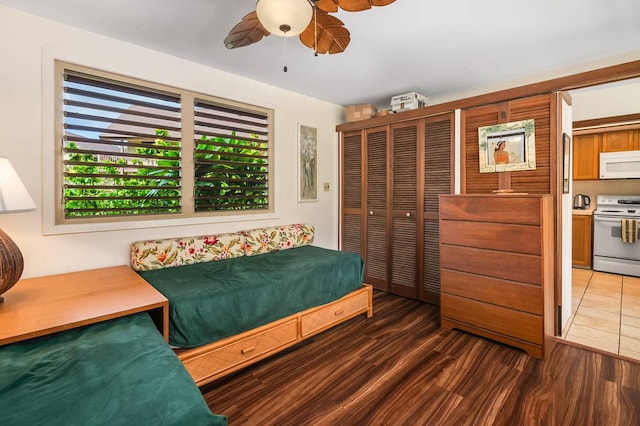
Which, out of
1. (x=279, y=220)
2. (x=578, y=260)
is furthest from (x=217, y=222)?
(x=578, y=260)

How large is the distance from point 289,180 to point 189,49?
63.3 inches

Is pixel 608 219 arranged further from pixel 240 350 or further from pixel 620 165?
pixel 240 350

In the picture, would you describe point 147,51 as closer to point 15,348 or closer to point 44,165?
point 44,165

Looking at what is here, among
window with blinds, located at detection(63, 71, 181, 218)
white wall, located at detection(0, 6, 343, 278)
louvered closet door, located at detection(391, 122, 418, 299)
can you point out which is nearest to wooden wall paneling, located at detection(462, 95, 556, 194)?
louvered closet door, located at detection(391, 122, 418, 299)

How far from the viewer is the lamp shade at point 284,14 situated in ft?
4.29

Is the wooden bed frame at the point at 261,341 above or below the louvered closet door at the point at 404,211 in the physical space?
below

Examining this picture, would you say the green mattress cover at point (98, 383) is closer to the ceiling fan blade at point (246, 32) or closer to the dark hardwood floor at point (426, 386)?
the dark hardwood floor at point (426, 386)

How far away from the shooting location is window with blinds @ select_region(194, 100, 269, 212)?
2.89m

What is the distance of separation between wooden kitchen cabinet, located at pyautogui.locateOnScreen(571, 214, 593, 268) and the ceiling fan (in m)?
4.97

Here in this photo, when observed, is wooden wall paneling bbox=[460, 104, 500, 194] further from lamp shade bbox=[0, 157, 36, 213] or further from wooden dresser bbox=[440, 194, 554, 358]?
lamp shade bbox=[0, 157, 36, 213]

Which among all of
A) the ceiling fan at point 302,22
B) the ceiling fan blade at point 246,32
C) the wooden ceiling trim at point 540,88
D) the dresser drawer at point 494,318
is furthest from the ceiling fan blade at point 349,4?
the dresser drawer at point 494,318

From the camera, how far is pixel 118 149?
243cm

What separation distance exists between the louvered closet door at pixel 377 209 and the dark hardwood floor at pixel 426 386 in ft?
4.07

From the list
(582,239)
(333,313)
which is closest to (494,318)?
(333,313)
